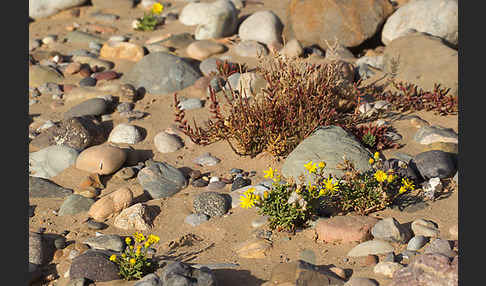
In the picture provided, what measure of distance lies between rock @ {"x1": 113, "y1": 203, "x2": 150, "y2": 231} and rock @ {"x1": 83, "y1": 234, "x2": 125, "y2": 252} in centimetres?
31

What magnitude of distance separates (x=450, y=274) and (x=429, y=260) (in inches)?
7.1

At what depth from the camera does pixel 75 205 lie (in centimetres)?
606

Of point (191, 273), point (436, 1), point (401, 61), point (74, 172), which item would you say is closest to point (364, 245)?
point (191, 273)

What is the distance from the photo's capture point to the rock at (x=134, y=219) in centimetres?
571

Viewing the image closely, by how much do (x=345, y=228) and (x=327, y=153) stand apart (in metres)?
1.12

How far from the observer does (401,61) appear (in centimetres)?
847

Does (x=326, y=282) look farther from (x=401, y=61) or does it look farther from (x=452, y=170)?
(x=401, y=61)

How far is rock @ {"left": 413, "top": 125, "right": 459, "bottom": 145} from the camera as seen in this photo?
6605 mm

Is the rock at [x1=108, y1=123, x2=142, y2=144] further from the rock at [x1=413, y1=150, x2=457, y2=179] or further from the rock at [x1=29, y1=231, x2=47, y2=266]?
the rock at [x1=413, y1=150, x2=457, y2=179]

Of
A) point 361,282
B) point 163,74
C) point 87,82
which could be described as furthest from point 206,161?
point 87,82

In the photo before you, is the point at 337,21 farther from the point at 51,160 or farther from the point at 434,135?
the point at 51,160

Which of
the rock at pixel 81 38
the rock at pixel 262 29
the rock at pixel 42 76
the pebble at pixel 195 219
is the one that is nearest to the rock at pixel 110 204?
the pebble at pixel 195 219

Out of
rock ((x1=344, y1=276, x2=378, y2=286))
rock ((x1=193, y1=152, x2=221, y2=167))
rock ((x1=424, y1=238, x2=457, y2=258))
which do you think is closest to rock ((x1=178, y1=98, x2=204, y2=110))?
rock ((x1=193, y1=152, x2=221, y2=167))

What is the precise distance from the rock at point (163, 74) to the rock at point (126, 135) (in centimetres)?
129
